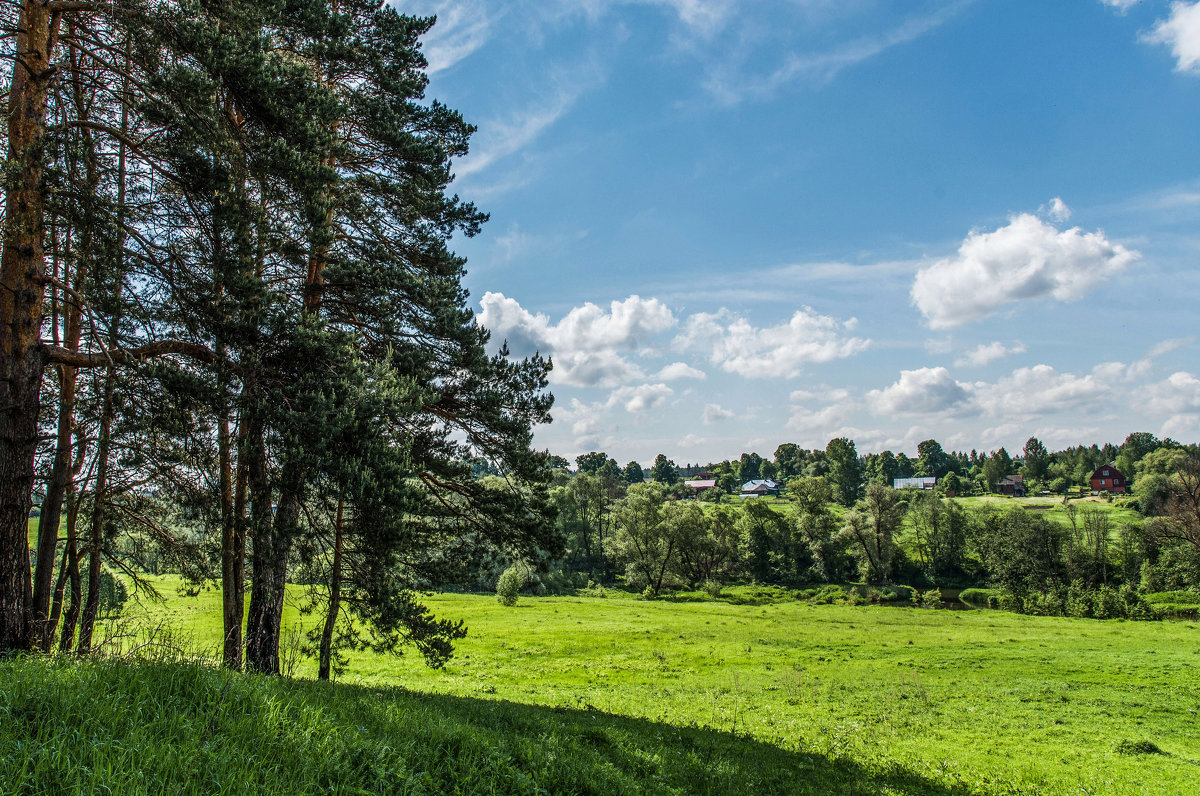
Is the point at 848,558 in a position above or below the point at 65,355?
below

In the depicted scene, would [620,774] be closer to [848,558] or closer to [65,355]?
[65,355]

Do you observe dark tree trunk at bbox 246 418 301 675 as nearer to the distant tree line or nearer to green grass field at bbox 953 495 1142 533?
the distant tree line

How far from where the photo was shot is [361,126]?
42.0 ft

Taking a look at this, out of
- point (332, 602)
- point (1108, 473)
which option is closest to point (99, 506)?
point (332, 602)

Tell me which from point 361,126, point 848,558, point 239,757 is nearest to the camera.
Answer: point 239,757

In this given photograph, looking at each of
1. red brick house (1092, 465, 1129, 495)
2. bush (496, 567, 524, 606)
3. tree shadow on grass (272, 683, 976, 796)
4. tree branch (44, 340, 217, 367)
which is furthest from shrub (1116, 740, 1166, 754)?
red brick house (1092, 465, 1129, 495)

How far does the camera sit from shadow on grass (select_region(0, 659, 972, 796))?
361cm

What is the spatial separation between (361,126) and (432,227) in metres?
2.63

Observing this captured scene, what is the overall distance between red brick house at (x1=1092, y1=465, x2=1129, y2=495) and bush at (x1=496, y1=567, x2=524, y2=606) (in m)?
146

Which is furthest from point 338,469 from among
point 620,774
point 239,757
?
point 620,774

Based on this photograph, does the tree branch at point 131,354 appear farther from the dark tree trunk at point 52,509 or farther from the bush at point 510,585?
the bush at point 510,585

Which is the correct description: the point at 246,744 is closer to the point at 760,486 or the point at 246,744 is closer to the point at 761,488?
the point at 761,488

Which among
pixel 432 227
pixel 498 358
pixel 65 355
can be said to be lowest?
pixel 65 355

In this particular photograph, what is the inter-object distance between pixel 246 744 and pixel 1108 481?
174 m
